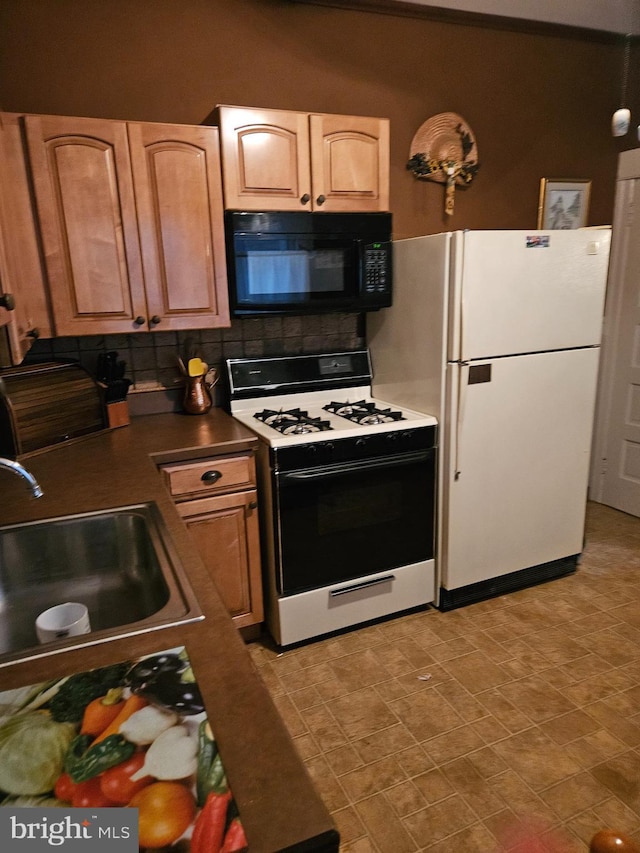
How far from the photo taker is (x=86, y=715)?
77 cm

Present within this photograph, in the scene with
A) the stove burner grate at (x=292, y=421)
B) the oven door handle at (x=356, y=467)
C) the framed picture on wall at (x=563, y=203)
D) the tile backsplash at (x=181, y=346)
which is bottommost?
the oven door handle at (x=356, y=467)

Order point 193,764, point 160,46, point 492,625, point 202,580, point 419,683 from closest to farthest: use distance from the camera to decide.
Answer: point 193,764
point 202,580
point 419,683
point 160,46
point 492,625

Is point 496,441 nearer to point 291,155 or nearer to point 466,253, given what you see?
point 466,253

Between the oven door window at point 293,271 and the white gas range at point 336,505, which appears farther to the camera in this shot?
the oven door window at point 293,271

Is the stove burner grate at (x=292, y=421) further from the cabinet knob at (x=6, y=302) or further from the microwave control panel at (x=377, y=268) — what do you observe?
the cabinet knob at (x=6, y=302)

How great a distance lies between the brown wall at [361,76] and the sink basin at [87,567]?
183 cm

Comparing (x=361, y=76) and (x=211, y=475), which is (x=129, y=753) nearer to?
(x=211, y=475)

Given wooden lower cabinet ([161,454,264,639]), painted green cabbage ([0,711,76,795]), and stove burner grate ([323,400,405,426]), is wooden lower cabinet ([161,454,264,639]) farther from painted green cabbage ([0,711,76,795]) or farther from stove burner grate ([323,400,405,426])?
painted green cabbage ([0,711,76,795])

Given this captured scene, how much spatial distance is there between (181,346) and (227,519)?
0.90m

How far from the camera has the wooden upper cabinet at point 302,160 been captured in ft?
7.44

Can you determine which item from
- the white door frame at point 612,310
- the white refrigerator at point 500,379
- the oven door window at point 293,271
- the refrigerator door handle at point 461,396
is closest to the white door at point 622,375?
the white door frame at point 612,310

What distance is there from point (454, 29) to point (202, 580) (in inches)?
123

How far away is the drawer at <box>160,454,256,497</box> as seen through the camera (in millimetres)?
2138

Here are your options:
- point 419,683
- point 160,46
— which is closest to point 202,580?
point 419,683
